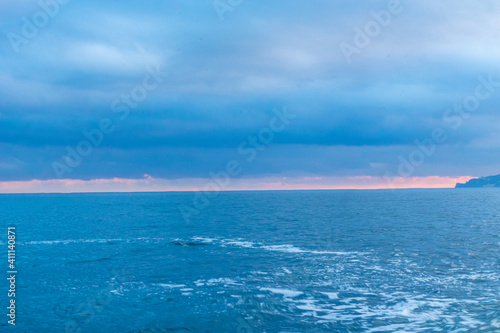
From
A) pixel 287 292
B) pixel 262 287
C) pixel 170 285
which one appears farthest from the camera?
pixel 170 285

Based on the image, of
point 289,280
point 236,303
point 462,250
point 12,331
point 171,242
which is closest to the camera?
point 12,331

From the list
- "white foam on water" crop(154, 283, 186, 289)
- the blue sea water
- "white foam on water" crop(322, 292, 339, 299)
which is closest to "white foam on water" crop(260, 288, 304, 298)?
the blue sea water

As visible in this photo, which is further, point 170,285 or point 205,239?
point 205,239

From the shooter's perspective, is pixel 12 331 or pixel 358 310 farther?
pixel 358 310

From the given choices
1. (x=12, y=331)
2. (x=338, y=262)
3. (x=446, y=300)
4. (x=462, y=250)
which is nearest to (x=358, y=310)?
(x=446, y=300)

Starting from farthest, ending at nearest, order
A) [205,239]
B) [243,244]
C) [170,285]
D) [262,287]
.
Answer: [205,239] < [243,244] < [170,285] < [262,287]

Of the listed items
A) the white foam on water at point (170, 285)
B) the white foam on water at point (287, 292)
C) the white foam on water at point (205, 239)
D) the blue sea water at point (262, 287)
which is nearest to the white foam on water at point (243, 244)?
the blue sea water at point (262, 287)

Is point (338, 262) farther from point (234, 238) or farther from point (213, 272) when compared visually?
point (234, 238)

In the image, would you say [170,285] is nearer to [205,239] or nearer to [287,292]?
[287,292]

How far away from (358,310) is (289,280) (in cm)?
959

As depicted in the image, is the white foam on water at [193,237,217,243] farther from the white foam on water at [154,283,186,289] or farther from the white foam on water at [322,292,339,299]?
the white foam on water at [322,292,339,299]

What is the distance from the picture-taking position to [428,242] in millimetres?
64062

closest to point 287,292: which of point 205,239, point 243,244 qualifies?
point 243,244

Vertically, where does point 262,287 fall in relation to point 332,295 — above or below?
above
